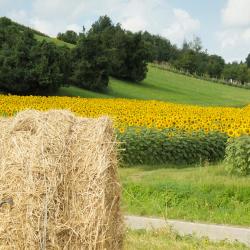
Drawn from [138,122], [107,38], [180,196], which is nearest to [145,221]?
[180,196]

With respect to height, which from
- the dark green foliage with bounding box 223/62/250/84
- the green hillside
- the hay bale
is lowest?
the green hillside

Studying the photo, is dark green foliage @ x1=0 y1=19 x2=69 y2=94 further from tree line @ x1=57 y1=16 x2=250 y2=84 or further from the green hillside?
tree line @ x1=57 y1=16 x2=250 y2=84

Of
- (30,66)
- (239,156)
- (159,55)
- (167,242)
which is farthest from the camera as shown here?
(159,55)

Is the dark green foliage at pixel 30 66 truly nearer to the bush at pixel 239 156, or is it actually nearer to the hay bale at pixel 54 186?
the bush at pixel 239 156

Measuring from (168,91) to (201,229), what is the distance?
140 ft

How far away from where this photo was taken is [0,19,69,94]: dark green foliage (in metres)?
32.8

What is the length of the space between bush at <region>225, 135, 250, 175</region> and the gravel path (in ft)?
12.8

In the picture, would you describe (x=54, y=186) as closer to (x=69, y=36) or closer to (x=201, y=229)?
(x=201, y=229)

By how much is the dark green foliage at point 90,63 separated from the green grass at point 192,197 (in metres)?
27.1

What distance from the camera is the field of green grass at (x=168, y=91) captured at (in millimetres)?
41062

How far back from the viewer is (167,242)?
7.35m

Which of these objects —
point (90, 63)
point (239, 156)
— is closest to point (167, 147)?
point (239, 156)

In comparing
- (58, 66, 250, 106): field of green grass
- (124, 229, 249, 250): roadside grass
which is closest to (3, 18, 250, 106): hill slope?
(58, 66, 250, 106): field of green grass

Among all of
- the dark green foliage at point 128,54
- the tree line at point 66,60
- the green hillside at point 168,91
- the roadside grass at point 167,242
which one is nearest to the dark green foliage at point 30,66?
the tree line at point 66,60
